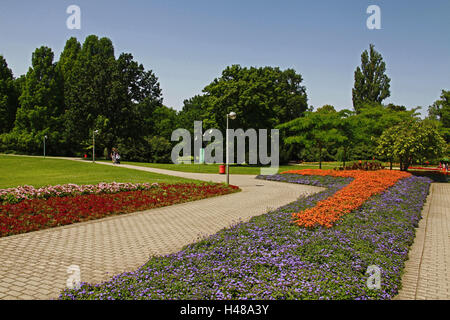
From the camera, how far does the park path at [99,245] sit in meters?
5.39

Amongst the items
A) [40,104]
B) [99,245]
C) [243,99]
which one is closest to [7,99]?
[40,104]

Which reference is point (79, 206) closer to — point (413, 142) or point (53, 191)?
point (53, 191)

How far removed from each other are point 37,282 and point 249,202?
31.5 feet

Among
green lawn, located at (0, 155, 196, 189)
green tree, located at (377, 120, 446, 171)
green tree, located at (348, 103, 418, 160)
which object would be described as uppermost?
green tree, located at (348, 103, 418, 160)

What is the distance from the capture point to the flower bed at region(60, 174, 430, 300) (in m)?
4.35

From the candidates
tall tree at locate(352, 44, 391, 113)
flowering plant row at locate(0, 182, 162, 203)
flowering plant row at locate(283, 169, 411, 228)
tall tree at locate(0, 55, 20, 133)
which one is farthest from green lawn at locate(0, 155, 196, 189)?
tall tree at locate(352, 44, 391, 113)

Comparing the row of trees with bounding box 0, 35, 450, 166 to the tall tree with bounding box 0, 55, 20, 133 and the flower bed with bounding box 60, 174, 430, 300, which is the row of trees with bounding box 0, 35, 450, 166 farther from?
the flower bed with bounding box 60, 174, 430, 300

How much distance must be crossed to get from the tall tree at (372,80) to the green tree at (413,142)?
30.5 m

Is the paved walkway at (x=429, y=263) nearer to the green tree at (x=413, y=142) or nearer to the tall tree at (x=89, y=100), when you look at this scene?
the green tree at (x=413, y=142)

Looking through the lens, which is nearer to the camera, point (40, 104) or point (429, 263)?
point (429, 263)

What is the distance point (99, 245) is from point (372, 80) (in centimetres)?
5762

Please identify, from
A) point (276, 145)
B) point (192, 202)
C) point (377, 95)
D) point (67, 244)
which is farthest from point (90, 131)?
point (377, 95)

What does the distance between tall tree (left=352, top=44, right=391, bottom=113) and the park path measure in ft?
164

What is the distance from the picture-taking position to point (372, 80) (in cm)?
5478
